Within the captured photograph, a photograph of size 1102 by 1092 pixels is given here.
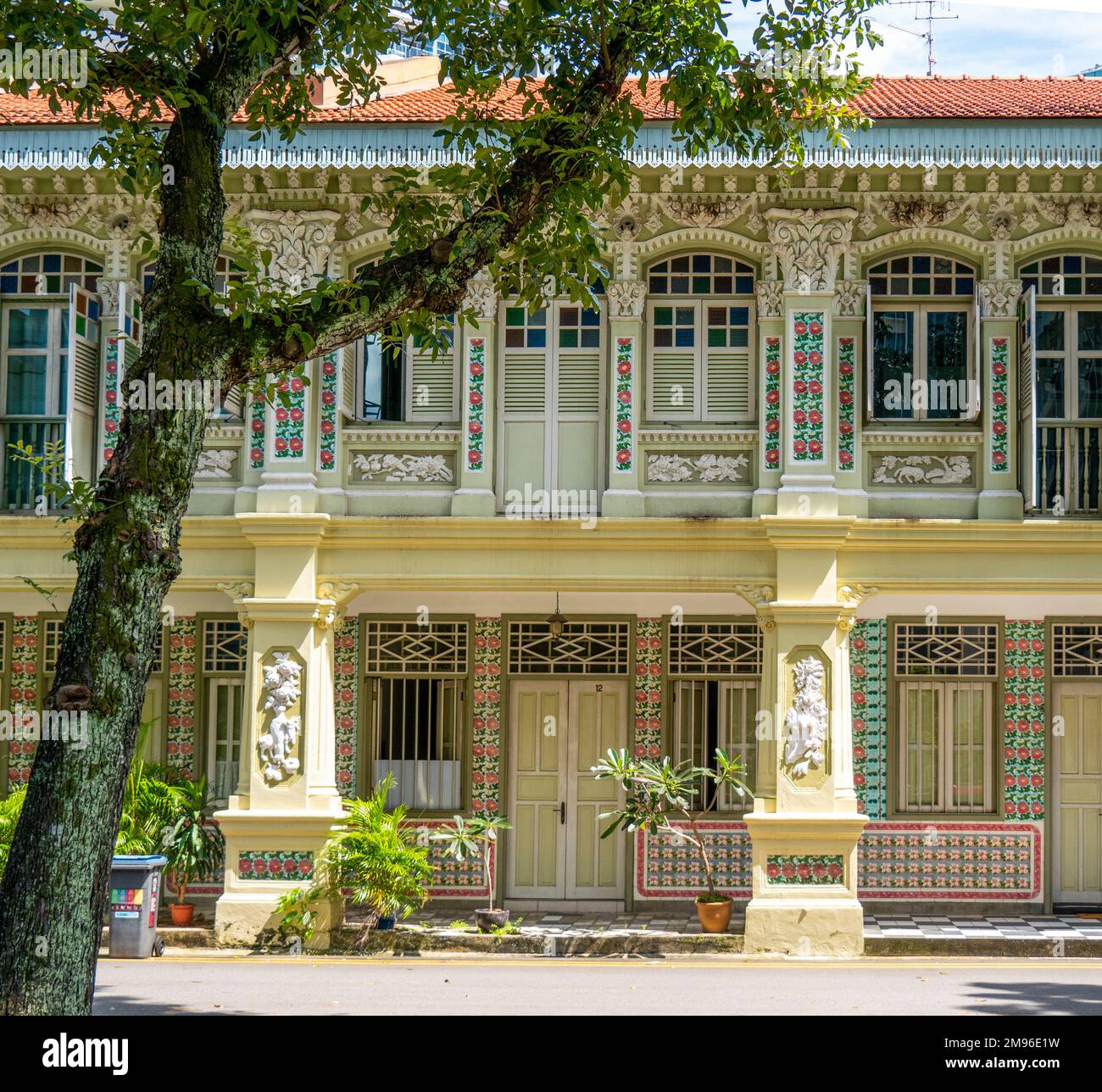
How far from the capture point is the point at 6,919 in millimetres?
8211

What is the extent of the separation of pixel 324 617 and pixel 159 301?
24.5 ft

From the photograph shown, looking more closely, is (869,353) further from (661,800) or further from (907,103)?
(661,800)

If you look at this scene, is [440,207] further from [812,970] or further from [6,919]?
[812,970]

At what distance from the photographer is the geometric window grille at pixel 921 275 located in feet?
54.2

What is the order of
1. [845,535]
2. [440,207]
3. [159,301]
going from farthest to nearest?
[845,535] < [440,207] < [159,301]

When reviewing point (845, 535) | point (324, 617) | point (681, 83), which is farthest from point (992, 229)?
point (324, 617)

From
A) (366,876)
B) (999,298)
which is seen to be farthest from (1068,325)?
(366,876)

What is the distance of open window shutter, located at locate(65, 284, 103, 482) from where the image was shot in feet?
51.8

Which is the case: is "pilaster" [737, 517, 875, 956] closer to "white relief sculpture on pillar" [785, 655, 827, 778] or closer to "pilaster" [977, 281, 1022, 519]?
"white relief sculpture on pillar" [785, 655, 827, 778]

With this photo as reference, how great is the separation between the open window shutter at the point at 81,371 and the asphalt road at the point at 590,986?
4951 mm

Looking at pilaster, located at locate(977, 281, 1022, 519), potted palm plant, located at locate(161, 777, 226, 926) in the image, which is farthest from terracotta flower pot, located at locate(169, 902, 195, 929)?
pilaster, located at locate(977, 281, 1022, 519)

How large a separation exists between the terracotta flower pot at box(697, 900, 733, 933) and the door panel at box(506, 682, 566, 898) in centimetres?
229

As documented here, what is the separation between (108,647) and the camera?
8453 mm

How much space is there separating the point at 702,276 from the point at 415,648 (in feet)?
16.4
